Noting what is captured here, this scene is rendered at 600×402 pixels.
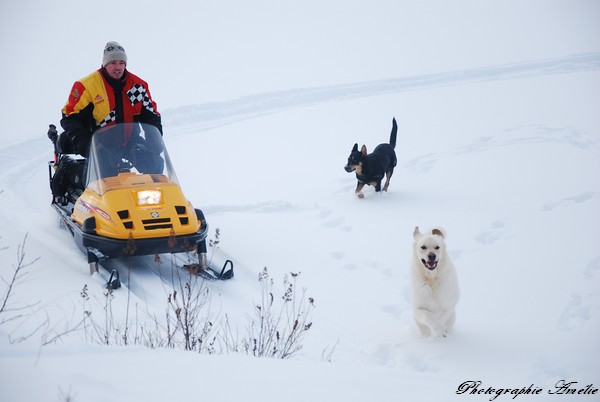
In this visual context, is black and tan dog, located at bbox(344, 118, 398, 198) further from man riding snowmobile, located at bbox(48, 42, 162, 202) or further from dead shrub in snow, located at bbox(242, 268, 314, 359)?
man riding snowmobile, located at bbox(48, 42, 162, 202)

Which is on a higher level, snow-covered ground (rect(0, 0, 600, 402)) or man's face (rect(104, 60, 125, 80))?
man's face (rect(104, 60, 125, 80))

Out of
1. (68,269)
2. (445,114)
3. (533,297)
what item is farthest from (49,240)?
(445,114)

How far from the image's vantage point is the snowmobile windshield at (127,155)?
575cm

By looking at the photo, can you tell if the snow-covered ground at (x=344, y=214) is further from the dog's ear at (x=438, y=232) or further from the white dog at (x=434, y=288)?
the dog's ear at (x=438, y=232)

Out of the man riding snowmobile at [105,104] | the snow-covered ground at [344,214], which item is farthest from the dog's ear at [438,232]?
the man riding snowmobile at [105,104]

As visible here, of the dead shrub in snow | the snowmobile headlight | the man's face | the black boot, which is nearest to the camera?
the dead shrub in snow

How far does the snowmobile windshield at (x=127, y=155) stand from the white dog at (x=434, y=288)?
2.67 m

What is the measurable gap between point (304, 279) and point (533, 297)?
2261mm

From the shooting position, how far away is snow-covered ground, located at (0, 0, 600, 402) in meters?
3.07

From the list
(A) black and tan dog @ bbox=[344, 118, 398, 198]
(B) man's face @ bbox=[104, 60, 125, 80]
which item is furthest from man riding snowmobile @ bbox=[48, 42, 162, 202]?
(A) black and tan dog @ bbox=[344, 118, 398, 198]

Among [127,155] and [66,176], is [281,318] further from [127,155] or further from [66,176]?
Answer: [66,176]

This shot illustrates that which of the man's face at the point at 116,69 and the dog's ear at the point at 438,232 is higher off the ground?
the man's face at the point at 116,69

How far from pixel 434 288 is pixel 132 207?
9.32 feet

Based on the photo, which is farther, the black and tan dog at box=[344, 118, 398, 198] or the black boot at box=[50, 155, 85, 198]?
the black and tan dog at box=[344, 118, 398, 198]
